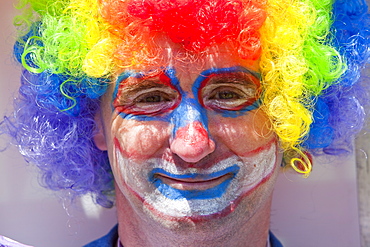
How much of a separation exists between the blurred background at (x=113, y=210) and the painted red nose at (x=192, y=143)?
120 cm

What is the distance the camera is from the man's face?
2344 millimetres

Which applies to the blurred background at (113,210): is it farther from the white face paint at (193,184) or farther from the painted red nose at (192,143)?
the painted red nose at (192,143)

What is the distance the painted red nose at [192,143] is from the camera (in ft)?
7.43

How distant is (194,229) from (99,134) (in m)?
0.68

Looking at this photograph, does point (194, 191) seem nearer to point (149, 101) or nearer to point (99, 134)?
point (149, 101)

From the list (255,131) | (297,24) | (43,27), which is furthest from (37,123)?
(297,24)

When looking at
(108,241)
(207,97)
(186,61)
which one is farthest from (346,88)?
(108,241)

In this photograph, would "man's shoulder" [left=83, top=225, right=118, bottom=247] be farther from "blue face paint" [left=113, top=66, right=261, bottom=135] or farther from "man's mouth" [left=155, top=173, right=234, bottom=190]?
"blue face paint" [left=113, top=66, right=261, bottom=135]

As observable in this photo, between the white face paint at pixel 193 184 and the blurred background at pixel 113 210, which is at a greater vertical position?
the white face paint at pixel 193 184

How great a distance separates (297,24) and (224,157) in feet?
1.97

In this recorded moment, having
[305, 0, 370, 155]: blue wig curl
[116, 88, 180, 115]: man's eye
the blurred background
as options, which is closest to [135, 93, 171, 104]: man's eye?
[116, 88, 180, 115]: man's eye

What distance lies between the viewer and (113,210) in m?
3.37

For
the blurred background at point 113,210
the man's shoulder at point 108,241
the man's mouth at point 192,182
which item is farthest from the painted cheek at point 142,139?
the blurred background at point 113,210

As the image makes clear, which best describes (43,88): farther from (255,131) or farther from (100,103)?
(255,131)
